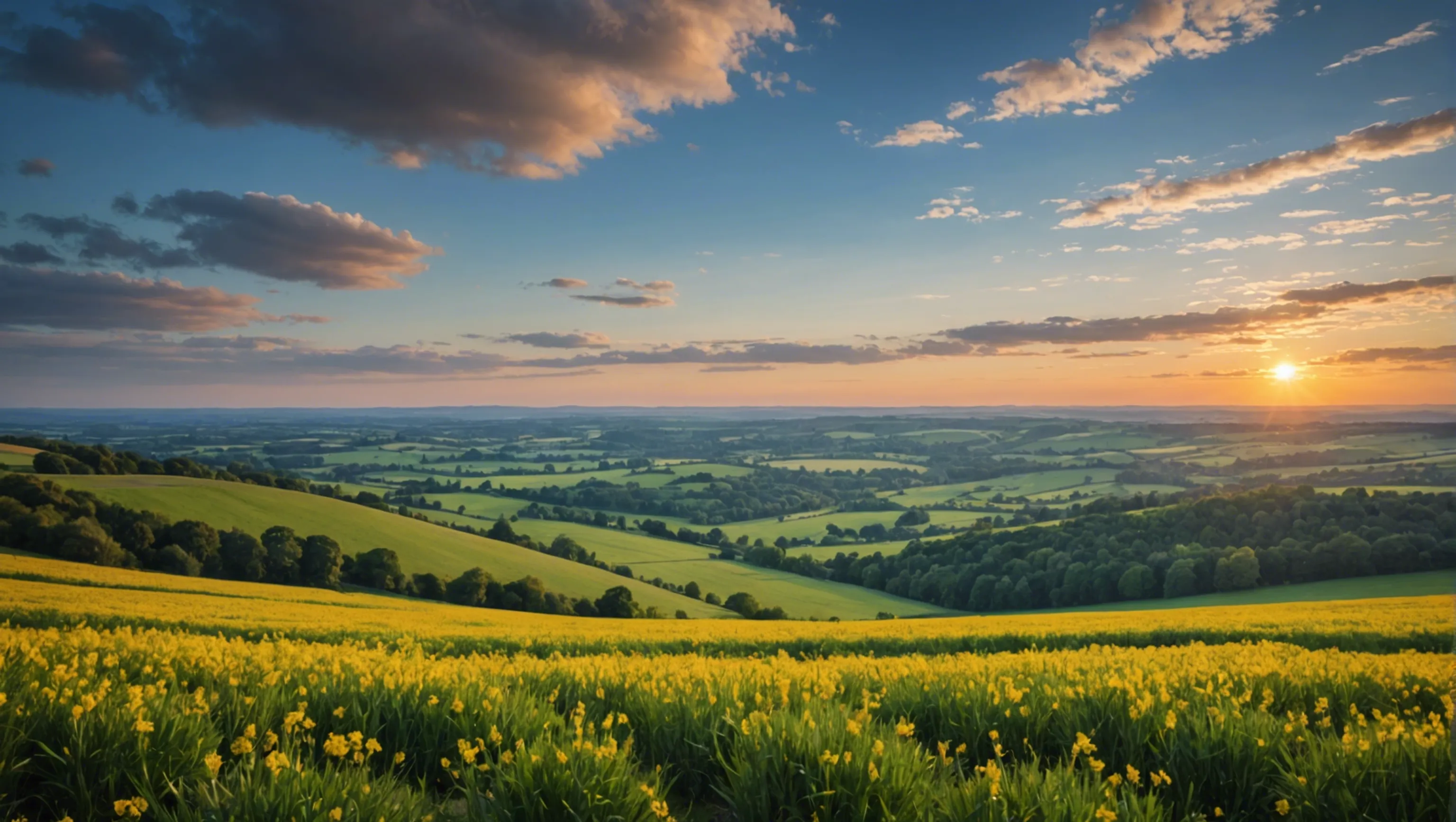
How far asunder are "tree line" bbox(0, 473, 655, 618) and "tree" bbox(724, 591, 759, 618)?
12.2 meters

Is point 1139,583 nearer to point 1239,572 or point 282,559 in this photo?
point 1239,572

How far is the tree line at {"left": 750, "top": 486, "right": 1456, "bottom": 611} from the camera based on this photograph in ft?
182

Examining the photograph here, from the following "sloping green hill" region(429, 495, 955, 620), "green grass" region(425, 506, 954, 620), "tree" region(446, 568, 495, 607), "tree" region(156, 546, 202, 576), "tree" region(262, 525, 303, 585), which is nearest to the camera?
"tree" region(156, 546, 202, 576)

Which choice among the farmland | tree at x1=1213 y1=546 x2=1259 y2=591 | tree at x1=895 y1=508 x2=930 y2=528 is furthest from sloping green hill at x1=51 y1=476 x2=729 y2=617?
tree at x1=895 y1=508 x2=930 y2=528

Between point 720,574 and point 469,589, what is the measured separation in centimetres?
3668

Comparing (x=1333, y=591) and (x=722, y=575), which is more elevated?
(x=1333, y=591)

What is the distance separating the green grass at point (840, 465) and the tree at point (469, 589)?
369 ft

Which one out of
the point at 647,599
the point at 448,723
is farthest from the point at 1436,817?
the point at 647,599

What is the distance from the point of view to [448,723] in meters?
5.08

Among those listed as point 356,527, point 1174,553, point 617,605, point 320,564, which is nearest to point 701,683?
point 617,605

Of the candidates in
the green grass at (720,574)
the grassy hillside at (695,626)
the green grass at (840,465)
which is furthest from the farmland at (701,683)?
the green grass at (840,465)

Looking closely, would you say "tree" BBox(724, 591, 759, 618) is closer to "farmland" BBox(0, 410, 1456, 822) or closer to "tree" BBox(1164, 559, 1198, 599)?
"farmland" BBox(0, 410, 1456, 822)

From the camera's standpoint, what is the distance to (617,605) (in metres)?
58.1

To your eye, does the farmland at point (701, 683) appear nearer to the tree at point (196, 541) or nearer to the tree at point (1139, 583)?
the tree at point (1139, 583)
